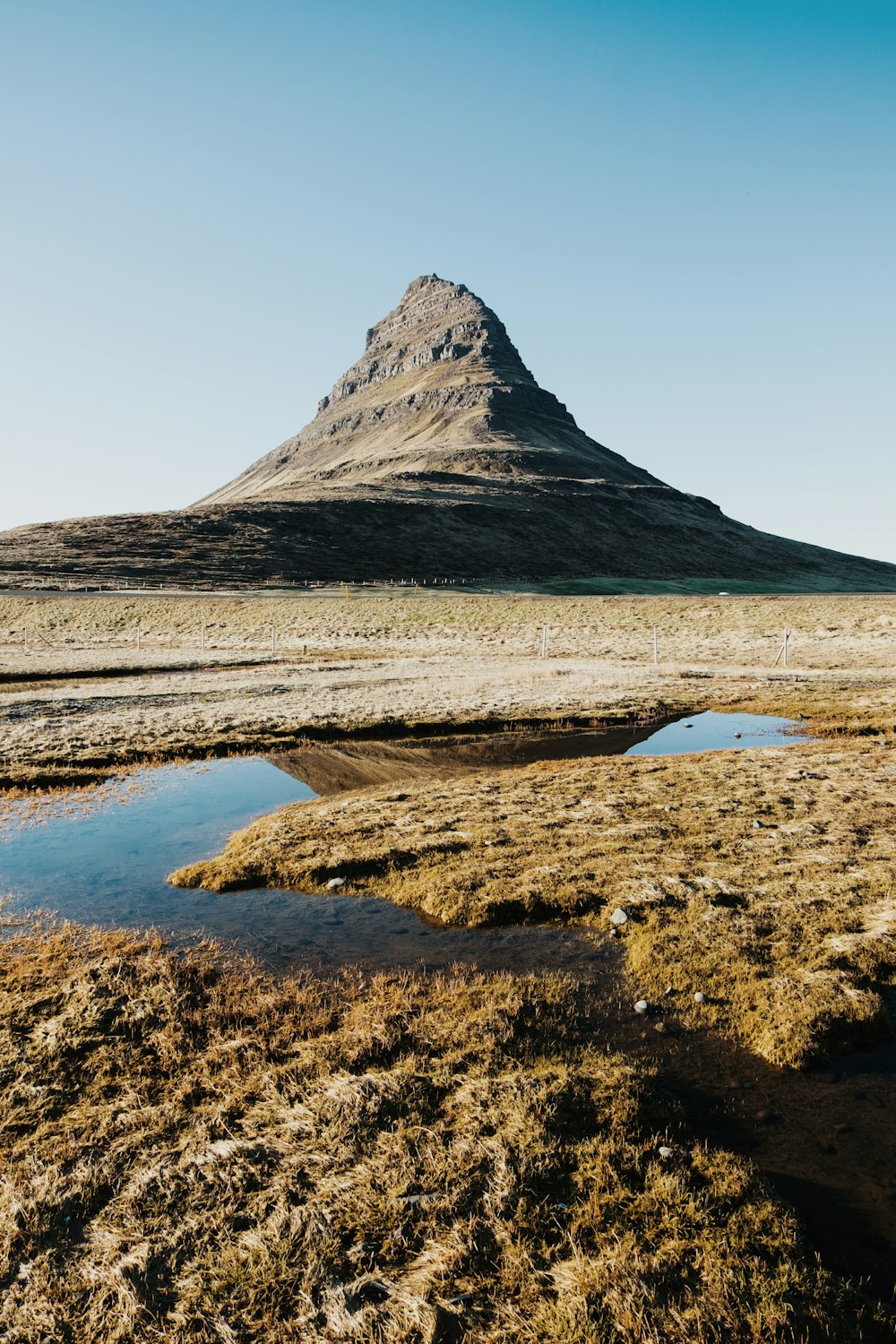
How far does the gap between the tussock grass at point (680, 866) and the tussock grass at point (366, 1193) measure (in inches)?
93.7

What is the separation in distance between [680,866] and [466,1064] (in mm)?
6435

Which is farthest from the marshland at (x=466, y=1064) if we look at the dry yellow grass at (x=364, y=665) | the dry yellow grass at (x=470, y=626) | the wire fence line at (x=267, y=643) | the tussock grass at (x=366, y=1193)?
the dry yellow grass at (x=470, y=626)

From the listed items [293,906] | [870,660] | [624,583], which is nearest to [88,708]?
[293,906]

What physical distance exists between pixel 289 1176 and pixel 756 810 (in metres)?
12.9

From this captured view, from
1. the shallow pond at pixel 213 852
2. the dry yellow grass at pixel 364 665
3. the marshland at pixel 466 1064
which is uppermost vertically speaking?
the dry yellow grass at pixel 364 665

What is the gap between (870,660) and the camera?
4647 cm

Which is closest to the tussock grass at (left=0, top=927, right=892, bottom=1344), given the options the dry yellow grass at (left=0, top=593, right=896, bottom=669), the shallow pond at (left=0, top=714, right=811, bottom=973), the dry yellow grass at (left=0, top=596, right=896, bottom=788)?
the shallow pond at (left=0, top=714, right=811, bottom=973)

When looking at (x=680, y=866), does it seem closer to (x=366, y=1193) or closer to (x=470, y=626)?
(x=366, y=1193)

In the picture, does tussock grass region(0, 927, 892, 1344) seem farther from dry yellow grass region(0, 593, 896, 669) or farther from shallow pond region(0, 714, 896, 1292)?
dry yellow grass region(0, 593, 896, 669)

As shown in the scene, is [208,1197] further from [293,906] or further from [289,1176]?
[293,906]

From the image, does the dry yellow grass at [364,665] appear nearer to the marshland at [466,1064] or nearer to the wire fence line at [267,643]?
the wire fence line at [267,643]

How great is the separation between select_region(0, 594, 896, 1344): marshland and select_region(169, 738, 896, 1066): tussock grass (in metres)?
0.07

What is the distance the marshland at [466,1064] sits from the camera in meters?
5.00

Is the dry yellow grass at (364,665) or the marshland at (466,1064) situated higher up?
the dry yellow grass at (364,665)
